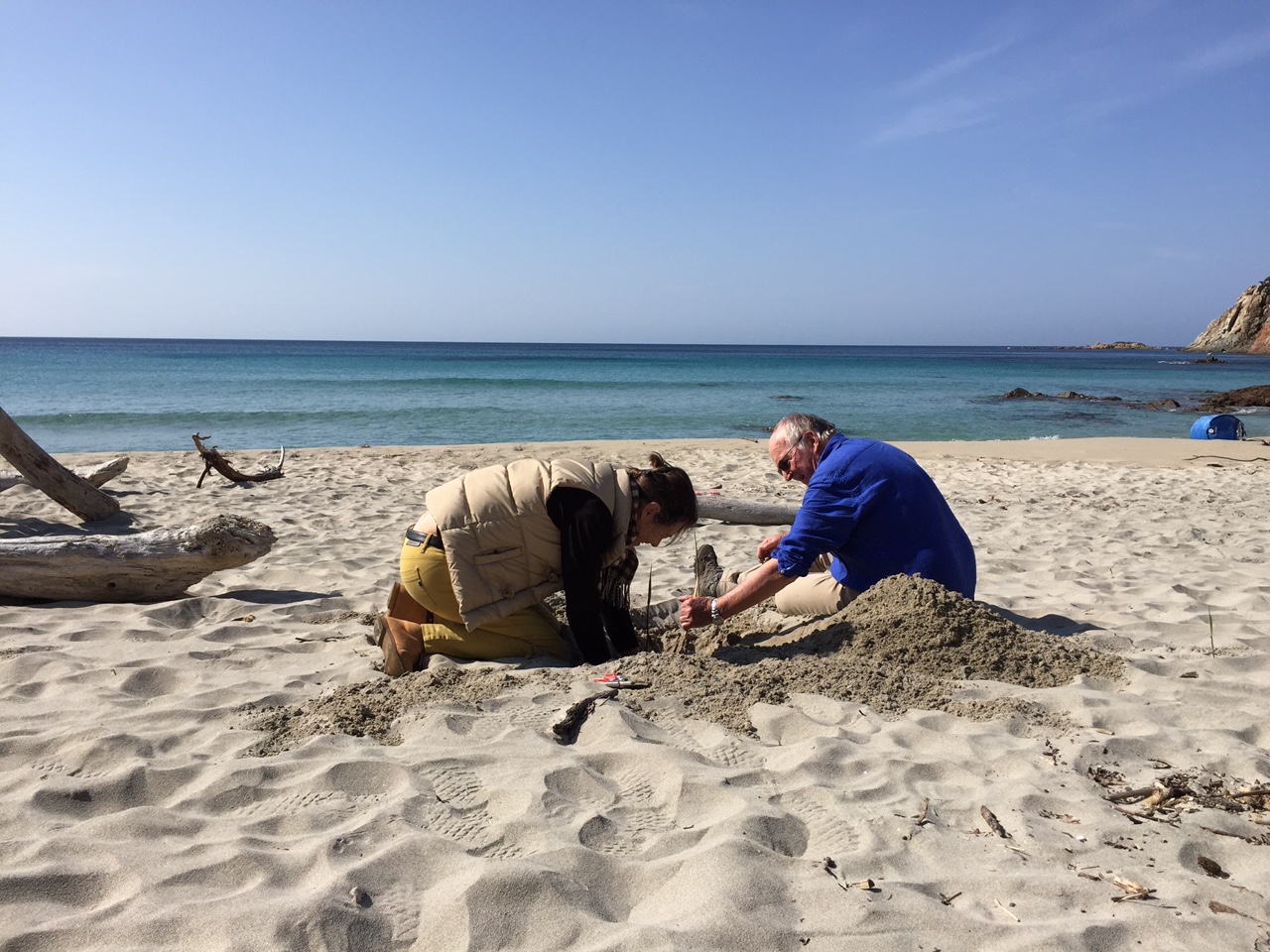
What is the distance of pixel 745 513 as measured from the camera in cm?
772

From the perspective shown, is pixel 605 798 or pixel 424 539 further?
pixel 424 539

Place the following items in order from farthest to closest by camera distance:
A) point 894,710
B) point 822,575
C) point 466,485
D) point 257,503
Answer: point 257,503
point 822,575
point 466,485
point 894,710

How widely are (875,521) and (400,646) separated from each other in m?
2.27

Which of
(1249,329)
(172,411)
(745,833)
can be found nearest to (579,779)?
(745,833)

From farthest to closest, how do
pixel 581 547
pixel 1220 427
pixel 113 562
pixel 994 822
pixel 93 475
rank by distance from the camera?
pixel 1220 427, pixel 93 475, pixel 113 562, pixel 581 547, pixel 994 822

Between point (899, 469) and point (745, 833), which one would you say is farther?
point (899, 469)

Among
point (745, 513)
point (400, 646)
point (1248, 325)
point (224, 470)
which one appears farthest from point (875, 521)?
point (1248, 325)

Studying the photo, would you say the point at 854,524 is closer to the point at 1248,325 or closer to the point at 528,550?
the point at 528,550

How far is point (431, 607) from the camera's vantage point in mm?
3928

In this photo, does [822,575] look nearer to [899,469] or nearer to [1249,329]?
[899,469]

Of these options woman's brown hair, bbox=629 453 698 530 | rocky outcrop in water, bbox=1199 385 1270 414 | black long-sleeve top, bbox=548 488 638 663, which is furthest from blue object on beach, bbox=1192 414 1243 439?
black long-sleeve top, bbox=548 488 638 663

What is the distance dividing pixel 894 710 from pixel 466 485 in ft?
6.62

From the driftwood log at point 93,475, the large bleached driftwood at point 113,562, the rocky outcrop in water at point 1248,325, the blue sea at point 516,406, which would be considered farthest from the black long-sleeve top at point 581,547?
the rocky outcrop in water at point 1248,325

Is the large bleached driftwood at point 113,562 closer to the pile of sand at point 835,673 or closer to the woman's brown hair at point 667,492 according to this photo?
the pile of sand at point 835,673
